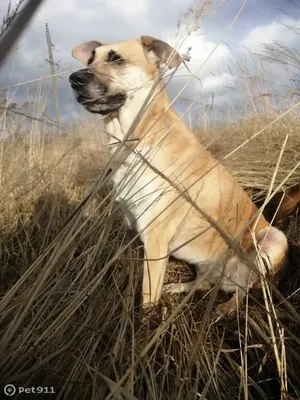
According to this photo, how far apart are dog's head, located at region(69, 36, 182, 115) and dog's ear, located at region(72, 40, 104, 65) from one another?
0.23 feet

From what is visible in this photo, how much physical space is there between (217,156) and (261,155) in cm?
58

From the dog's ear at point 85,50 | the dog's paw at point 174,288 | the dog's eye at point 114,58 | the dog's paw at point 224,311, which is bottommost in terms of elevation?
the dog's paw at point 174,288

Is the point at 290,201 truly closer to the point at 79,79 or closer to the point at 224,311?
the point at 224,311

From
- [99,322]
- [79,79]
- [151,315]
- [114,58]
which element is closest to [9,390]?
[99,322]

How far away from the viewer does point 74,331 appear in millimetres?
1099

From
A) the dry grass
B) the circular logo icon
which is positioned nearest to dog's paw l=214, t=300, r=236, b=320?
the dry grass

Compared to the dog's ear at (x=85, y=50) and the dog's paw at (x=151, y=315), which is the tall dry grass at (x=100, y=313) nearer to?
the dog's paw at (x=151, y=315)

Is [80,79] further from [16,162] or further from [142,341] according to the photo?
[142,341]

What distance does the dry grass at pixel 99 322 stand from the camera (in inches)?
36.0

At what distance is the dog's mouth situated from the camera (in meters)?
1.95

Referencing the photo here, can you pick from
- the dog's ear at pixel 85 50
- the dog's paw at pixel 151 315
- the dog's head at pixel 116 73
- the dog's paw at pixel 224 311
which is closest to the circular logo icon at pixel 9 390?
the dog's paw at pixel 151 315

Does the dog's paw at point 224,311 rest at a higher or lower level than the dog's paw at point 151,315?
lower

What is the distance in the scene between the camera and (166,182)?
6.00 ft

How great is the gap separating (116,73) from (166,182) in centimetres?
82
